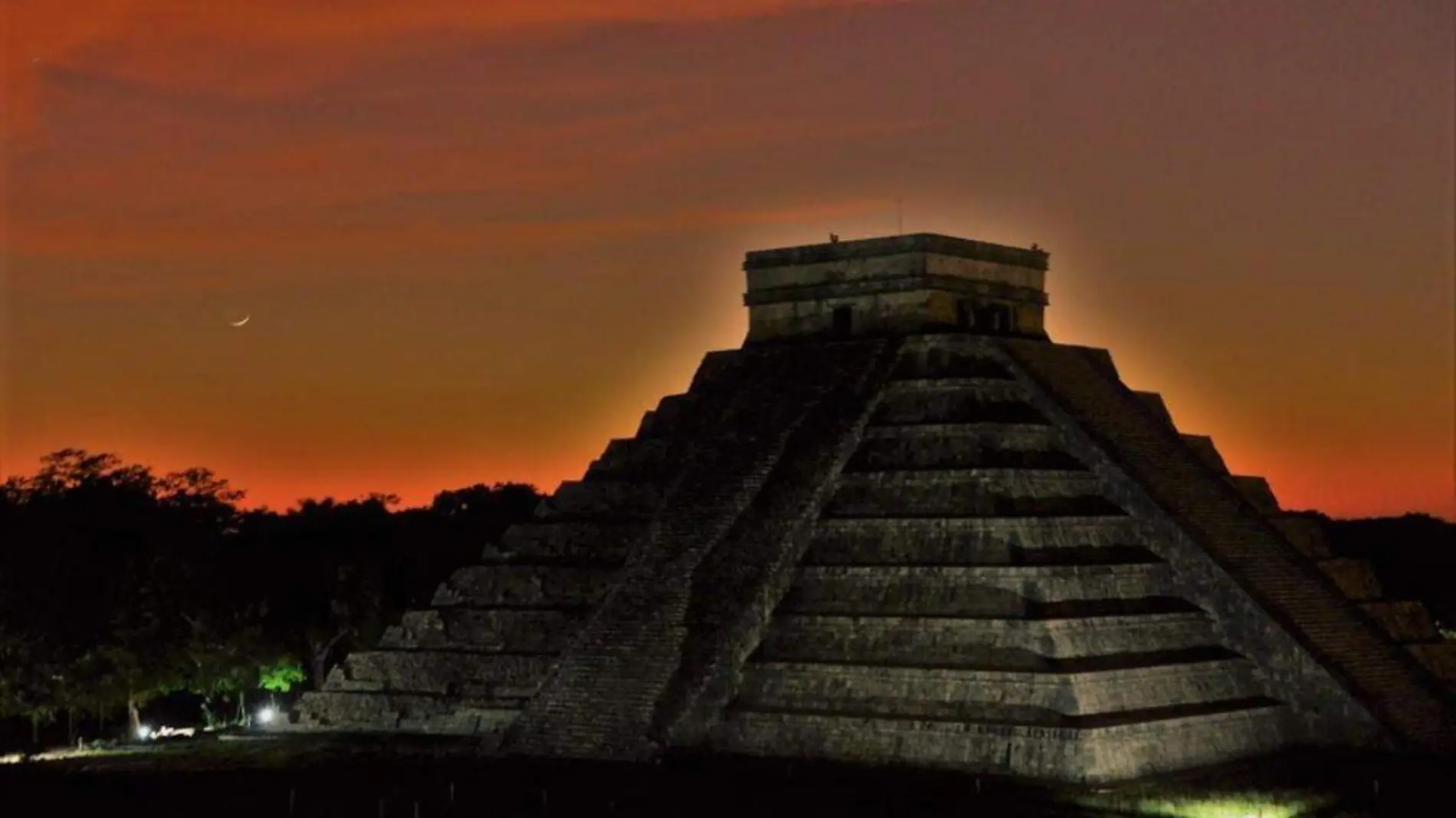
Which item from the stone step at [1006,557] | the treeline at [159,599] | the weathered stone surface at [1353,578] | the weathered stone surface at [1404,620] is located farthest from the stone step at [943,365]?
the treeline at [159,599]

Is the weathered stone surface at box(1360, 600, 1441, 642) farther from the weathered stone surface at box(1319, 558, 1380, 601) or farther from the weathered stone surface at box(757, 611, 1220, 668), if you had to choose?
the weathered stone surface at box(757, 611, 1220, 668)

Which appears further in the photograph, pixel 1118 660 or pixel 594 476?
pixel 594 476

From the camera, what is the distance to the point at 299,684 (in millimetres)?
62375

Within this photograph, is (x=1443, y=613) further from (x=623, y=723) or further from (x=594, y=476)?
(x=623, y=723)

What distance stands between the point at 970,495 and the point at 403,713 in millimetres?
13153

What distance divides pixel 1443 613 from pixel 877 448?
136 feet

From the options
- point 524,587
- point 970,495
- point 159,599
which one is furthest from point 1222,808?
point 159,599

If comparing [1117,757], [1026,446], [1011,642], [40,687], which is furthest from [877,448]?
[40,687]

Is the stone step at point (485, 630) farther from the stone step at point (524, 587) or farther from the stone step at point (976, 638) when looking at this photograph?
the stone step at point (976, 638)

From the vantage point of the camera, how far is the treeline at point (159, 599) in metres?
50.8

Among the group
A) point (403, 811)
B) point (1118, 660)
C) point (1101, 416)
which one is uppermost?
point (1101, 416)

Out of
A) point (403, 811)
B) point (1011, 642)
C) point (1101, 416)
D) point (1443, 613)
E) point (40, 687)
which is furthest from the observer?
point (1443, 613)

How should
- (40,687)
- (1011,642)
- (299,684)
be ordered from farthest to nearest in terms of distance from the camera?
(299,684) → (40,687) → (1011,642)

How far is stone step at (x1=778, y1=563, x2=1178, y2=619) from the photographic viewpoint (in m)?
37.5
